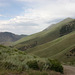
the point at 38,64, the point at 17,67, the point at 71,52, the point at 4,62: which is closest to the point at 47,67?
the point at 38,64

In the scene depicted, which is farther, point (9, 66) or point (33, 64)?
point (33, 64)

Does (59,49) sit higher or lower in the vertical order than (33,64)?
lower

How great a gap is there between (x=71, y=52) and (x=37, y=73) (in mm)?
82989

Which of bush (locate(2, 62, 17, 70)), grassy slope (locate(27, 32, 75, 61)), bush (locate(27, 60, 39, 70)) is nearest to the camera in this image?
bush (locate(2, 62, 17, 70))

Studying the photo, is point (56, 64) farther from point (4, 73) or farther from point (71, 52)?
point (71, 52)

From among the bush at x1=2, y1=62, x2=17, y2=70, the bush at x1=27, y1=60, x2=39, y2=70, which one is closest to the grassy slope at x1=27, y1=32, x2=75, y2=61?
the bush at x1=27, y1=60, x2=39, y2=70

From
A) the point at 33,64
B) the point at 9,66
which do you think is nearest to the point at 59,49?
the point at 33,64

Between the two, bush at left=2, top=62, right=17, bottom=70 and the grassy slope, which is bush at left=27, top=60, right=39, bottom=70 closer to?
bush at left=2, top=62, right=17, bottom=70

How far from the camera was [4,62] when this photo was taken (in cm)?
1217

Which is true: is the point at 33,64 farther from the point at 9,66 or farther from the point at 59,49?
the point at 59,49

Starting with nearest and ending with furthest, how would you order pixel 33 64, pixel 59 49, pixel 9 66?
pixel 9 66 → pixel 33 64 → pixel 59 49

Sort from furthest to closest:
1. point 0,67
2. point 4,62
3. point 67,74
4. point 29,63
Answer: point 67,74, point 29,63, point 4,62, point 0,67

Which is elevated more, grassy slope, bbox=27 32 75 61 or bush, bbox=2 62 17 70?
bush, bbox=2 62 17 70

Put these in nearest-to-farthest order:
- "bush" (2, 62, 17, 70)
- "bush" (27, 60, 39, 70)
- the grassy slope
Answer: "bush" (2, 62, 17, 70), "bush" (27, 60, 39, 70), the grassy slope
